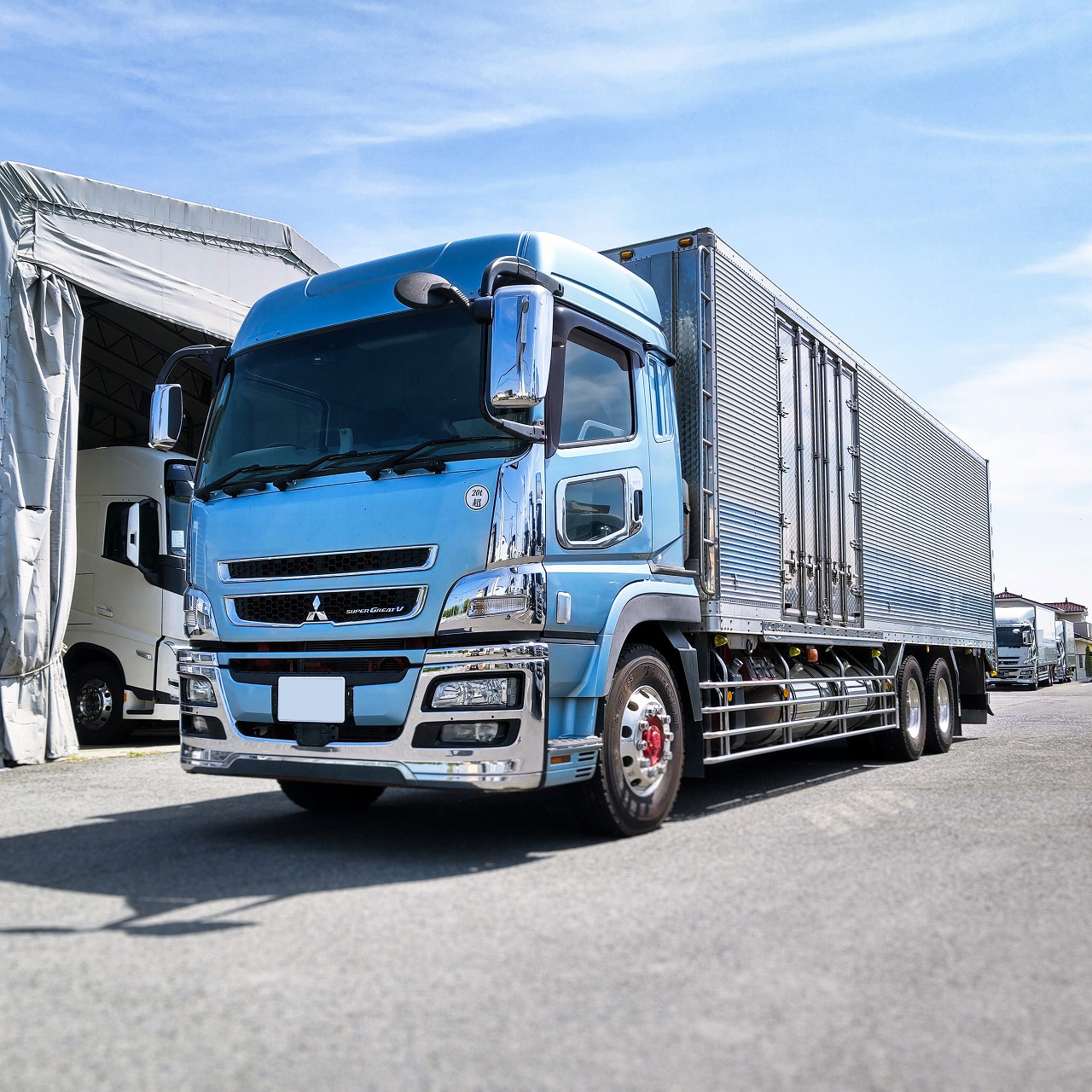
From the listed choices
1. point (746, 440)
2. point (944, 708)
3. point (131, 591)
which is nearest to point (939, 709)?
point (944, 708)

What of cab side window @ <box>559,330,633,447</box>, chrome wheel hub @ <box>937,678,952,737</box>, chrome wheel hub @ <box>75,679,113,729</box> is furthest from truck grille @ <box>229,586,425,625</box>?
chrome wheel hub @ <box>937,678,952,737</box>

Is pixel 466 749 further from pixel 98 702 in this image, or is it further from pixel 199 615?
pixel 98 702

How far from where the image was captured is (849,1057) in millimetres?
2547

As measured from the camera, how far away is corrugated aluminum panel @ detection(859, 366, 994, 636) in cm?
976

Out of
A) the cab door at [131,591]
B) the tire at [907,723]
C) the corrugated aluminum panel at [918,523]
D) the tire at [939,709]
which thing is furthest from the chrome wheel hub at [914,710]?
the cab door at [131,591]

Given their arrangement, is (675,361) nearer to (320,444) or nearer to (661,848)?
(320,444)

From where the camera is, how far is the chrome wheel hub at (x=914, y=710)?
9.97 meters

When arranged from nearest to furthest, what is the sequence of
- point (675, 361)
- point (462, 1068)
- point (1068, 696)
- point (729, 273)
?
point (462, 1068) → point (675, 361) → point (729, 273) → point (1068, 696)

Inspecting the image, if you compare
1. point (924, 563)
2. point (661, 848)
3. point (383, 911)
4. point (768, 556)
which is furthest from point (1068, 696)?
point (383, 911)

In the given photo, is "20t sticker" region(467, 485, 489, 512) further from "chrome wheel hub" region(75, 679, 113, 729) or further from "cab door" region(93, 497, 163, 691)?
"chrome wheel hub" region(75, 679, 113, 729)

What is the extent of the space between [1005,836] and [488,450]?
10.9 ft

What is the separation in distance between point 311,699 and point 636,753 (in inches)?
63.6

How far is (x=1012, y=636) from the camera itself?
32969 mm

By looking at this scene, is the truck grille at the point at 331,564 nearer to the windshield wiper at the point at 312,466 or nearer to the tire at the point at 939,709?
the windshield wiper at the point at 312,466
